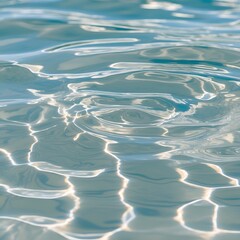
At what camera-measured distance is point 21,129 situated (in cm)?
316

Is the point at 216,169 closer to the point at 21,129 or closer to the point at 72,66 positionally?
the point at 21,129

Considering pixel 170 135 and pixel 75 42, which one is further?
pixel 75 42

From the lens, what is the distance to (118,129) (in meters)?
3.14

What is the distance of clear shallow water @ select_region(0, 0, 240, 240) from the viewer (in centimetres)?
241

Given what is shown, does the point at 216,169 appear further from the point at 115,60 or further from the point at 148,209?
the point at 115,60

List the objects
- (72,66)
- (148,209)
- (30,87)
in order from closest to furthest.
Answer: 1. (148,209)
2. (30,87)
3. (72,66)

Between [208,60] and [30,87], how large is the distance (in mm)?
1076

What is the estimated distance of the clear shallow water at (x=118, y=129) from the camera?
2.41 metres

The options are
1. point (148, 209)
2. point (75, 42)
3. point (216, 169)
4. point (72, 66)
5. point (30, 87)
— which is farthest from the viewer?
point (75, 42)

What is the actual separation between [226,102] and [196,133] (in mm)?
406

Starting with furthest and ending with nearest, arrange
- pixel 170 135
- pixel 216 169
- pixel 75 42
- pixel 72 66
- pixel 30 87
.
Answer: pixel 75 42 → pixel 72 66 → pixel 30 87 → pixel 170 135 → pixel 216 169

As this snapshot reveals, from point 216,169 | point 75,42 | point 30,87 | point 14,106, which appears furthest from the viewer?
point 75,42

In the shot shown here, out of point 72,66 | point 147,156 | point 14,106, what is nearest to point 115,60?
point 72,66

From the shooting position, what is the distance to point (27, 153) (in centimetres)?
293
